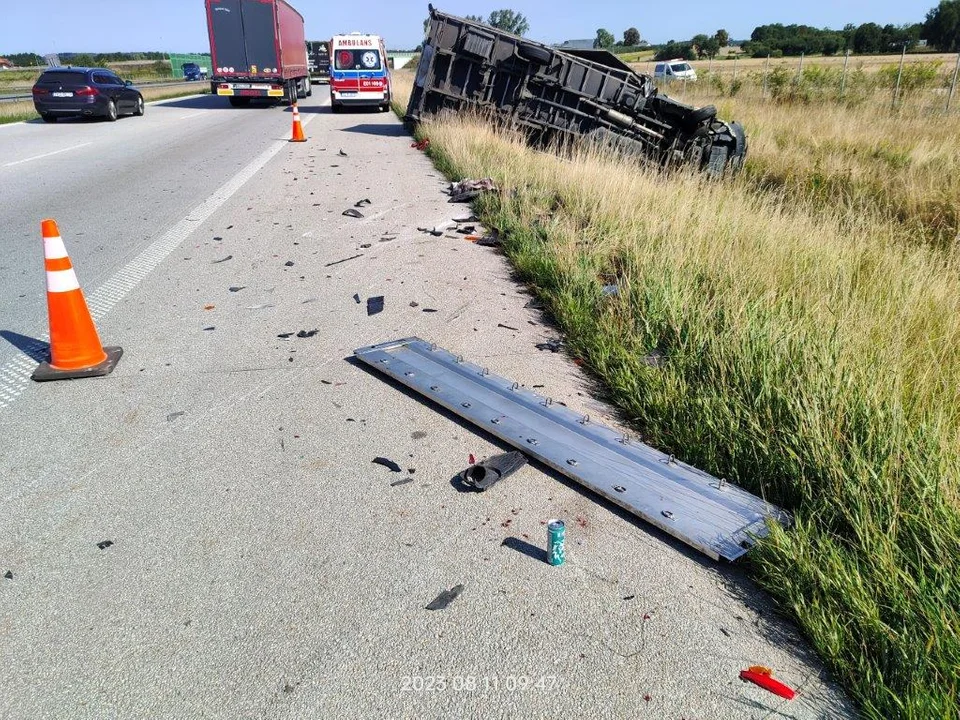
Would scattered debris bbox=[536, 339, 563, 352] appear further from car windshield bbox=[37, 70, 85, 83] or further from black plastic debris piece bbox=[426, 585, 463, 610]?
car windshield bbox=[37, 70, 85, 83]

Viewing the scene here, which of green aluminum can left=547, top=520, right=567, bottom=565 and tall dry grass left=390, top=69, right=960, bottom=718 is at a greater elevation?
tall dry grass left=390, top=69, right=960, bottom=718

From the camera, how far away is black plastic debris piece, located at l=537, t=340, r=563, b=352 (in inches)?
188

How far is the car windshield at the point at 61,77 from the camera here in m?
20.6

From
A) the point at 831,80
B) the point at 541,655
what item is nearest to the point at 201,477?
the point at 541,655

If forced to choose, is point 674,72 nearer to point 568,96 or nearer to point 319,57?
point 568,96

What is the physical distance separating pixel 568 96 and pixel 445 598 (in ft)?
41.1

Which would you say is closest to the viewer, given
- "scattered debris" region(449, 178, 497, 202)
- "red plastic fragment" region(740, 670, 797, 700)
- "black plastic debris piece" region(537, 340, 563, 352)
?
"red plastic fragment" region(740, 670, 797, 700)

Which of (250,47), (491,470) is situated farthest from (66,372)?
(250,47)

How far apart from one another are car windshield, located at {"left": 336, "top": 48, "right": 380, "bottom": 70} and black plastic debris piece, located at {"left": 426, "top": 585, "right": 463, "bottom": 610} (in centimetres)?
2642

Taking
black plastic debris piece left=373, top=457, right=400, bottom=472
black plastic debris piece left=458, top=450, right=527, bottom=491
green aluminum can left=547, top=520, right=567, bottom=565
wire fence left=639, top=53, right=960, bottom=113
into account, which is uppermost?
wire fence left=639, top=53, right=960, bottom=113

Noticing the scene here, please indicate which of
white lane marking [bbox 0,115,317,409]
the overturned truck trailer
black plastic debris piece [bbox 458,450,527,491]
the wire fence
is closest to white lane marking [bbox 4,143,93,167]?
white lane marking [bbox 0,115,317,409]

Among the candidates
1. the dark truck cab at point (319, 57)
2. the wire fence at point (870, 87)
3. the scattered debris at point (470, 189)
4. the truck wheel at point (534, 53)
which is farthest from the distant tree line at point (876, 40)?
the scattered debris at point (470, 189)

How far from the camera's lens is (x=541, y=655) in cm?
Answer: 224

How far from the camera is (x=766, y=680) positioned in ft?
6.97
